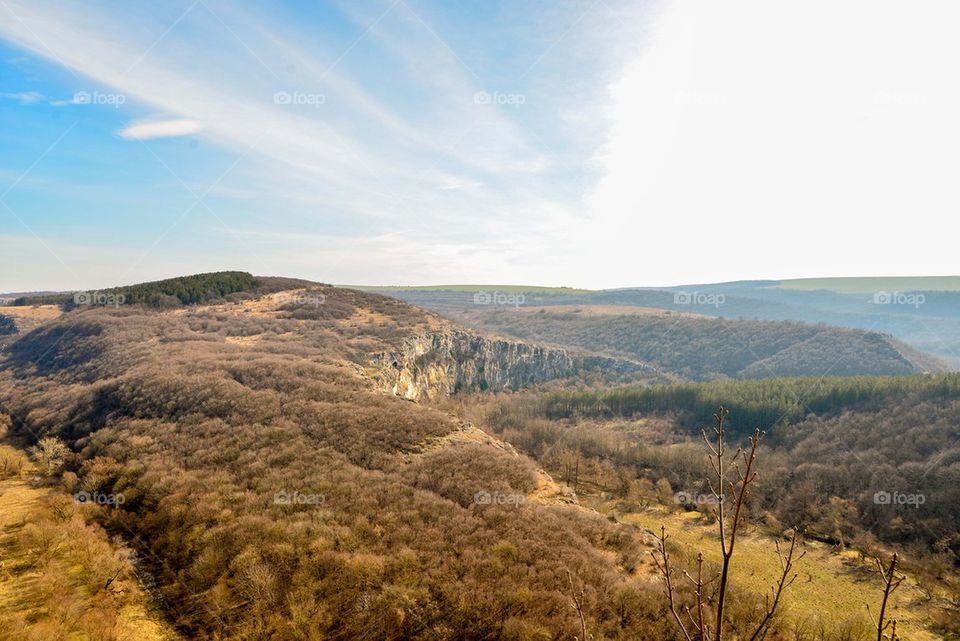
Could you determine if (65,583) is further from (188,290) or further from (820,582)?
(188,290)

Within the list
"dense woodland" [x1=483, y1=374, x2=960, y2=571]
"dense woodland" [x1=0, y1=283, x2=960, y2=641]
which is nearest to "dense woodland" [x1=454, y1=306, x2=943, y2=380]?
"dense woodland" [x1=483, y1=374, x2=960, y2=571]

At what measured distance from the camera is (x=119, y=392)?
3222cm

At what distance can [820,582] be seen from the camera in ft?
99.6

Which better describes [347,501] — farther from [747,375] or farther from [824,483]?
[747,375]

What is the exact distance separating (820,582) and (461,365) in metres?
64.1

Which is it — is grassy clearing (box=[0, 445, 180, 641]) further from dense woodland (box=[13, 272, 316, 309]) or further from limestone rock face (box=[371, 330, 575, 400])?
dense woodland (box=[13, 272, 316, 309])

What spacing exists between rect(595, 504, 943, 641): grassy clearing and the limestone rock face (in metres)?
28.9

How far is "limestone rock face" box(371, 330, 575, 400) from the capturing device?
55906mm

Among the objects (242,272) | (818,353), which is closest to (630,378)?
(818,353)

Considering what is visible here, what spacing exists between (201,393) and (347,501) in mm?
17095

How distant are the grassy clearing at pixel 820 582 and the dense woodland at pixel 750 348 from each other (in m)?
122

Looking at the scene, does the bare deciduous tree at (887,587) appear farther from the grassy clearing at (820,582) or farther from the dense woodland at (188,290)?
the dense woodland at (188,290)

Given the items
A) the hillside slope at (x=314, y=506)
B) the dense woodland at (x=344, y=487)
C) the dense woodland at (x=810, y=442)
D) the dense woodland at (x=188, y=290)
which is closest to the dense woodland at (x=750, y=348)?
the dense woodland at (x=810, y=442)

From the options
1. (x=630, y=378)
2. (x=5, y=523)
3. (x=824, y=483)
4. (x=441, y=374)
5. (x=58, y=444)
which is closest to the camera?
(x=5, y=523)
